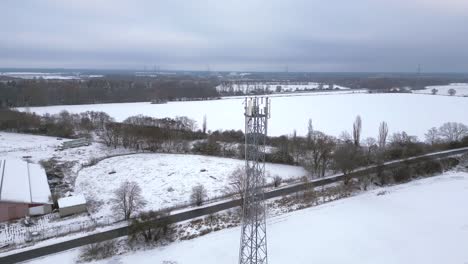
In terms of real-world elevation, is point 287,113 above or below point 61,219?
above

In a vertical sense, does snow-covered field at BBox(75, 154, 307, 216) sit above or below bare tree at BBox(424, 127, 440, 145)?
below

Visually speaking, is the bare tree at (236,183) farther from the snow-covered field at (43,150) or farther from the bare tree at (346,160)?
the snow-covered field at (43,150)

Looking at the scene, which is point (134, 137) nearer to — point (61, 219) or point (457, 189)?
point (61, 219)

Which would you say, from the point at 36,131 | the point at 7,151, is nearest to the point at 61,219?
the point at 7,151

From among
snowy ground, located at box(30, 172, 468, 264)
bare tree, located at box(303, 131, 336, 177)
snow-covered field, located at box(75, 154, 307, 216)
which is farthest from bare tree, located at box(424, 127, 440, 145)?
snow-covered field, located at box(75, 154, 307, 216)

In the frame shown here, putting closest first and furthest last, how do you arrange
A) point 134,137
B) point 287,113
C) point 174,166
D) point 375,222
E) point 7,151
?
point 375,222 → point 174,166 → point 7,151 → point 134,137 → point 287,113

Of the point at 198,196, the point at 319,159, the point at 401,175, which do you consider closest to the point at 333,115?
the point at 319,159

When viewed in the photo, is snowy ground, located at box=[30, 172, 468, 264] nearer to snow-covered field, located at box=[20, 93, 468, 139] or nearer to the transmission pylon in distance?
the transmission pylon in distance
